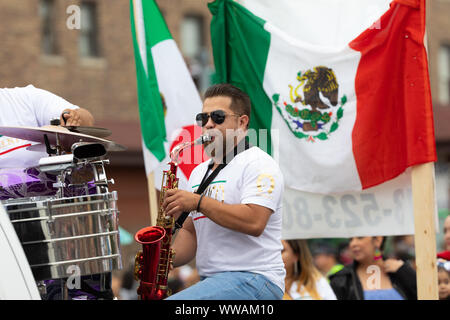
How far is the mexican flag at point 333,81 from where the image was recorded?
17.4 ft

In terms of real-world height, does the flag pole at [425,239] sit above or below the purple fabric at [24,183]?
below

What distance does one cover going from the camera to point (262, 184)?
3.54 m

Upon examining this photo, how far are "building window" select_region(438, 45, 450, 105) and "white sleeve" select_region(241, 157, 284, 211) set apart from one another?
25.4 meters

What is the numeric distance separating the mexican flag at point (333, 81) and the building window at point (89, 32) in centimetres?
1552

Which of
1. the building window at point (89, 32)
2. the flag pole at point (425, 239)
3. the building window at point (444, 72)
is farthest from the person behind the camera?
the building window at point (444, 72)

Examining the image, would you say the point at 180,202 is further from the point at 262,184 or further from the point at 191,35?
the point at 191,35

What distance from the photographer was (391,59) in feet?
17.8

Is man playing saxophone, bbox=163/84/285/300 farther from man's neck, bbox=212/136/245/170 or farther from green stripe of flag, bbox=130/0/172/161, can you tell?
green stripe of flag, bbox=130/0/172/161

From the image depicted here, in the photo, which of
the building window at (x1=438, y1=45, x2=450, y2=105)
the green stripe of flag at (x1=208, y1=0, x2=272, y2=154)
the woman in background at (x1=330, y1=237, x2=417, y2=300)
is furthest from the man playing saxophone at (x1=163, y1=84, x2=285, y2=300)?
the building window at (x1=438, y1=45, x2=450, y2=105)

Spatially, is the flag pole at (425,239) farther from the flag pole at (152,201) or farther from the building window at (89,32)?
the building window at (89,32)

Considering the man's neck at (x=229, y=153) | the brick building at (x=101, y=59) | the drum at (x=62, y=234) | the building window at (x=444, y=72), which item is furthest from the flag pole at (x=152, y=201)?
the building window at (x=444, y=72)

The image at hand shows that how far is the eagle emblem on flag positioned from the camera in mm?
5773
